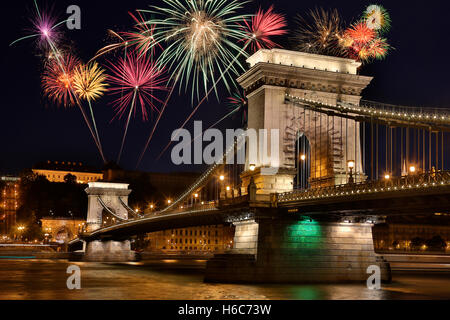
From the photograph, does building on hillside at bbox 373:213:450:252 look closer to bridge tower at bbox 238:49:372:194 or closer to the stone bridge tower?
the stone bridge tower

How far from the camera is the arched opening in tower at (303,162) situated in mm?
47844

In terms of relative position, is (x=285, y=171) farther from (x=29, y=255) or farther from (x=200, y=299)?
(x=29, y=255)

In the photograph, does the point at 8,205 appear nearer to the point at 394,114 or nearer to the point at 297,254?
the point at 297,254

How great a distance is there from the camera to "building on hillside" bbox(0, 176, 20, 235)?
184875mm

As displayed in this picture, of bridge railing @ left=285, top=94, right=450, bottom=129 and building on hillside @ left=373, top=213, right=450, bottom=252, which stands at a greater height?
bridge railing @ left=285, top=94, right=450, bottom=129

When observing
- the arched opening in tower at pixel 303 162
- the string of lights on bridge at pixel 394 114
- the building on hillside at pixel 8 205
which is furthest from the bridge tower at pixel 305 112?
the building on hillside at pixel 8 205

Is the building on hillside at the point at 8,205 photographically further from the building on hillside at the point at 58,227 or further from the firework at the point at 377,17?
the firework at the point at 377,17

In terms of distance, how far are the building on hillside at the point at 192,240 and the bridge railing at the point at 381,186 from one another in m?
104

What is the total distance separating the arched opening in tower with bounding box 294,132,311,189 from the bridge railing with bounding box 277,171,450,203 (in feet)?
26.7

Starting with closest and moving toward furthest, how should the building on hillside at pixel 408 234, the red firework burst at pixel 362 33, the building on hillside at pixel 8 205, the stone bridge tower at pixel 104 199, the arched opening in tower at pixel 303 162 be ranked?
the red firework burst at pixel 362 33 → the arched opening in tower at pixel 303 162 → the stone bridge tower at pixel 104 199 → the building on hillside at pixel 408 234 → the building on hillside at pixel 8 205

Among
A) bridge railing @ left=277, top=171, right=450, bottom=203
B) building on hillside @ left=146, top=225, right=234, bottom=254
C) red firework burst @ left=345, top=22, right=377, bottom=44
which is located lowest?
building on hillside @ left=146, top=225, right=234, bottom=254

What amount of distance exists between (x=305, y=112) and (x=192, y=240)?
100732 millimetres

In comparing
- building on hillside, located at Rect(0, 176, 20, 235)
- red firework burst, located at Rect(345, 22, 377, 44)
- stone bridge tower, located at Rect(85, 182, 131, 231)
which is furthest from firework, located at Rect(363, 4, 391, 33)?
building on hillside, located at Rect(0, 176, 20, 235)

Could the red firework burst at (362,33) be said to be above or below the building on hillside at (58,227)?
above
